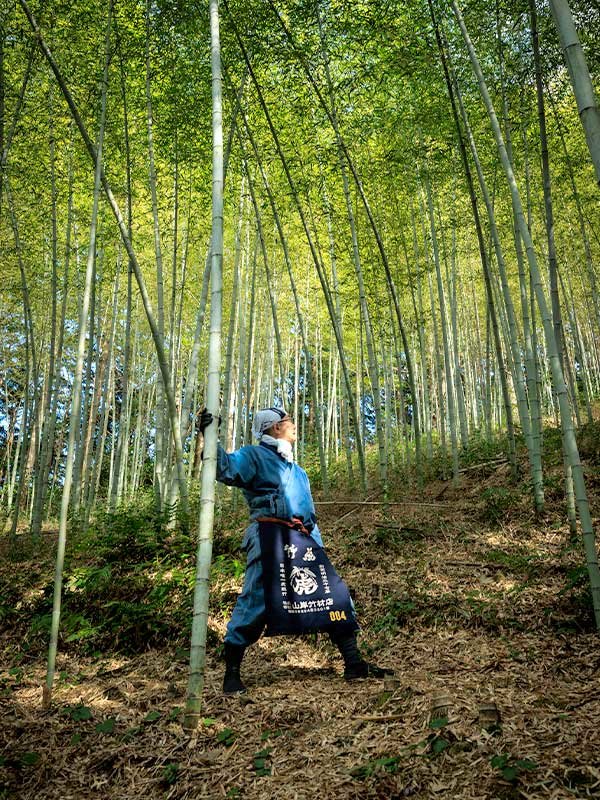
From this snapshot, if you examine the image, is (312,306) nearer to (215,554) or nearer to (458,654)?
(215,554)

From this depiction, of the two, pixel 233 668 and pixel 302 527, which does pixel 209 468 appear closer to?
pixel 302 527

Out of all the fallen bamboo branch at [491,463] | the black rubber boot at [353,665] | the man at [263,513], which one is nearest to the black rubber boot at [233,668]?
the man at [263,513]

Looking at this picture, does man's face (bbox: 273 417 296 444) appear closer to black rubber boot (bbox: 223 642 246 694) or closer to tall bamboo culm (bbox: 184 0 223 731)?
tall bamboo culm (bbox: 184 0 223 731)

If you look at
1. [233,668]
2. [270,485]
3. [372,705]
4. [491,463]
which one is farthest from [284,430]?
[491,463]

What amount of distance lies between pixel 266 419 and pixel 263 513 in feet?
1.52

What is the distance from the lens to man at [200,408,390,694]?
2.35m

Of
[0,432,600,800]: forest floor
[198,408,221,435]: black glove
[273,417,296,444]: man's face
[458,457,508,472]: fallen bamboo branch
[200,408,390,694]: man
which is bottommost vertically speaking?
[0,432,600,800]: forest floor

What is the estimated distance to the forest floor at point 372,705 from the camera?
1572 millimetres

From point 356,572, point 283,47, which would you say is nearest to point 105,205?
point 283,47

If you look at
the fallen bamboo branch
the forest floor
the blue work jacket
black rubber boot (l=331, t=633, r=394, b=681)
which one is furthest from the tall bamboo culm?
the fallen bamboo branch

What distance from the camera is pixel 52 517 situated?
1113 cm

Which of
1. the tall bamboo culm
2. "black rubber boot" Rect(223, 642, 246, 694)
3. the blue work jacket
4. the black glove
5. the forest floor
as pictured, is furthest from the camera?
the blue work jacket

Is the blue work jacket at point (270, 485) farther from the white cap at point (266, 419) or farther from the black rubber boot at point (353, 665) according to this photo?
the black rubber boot at point (353, 665)

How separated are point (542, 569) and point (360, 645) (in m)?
1.40
